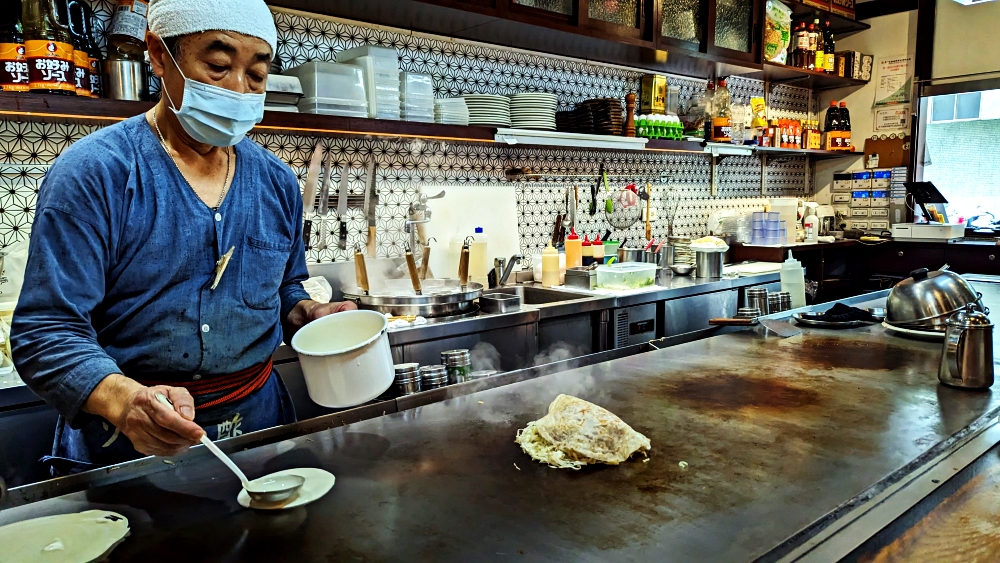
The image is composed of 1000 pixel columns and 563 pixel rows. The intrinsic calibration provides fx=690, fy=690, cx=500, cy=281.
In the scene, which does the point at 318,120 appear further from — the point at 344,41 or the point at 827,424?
the point at 827,424

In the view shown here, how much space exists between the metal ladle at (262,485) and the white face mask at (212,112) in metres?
0.63

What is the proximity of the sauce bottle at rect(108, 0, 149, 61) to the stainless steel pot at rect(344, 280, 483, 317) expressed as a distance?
1.26 m

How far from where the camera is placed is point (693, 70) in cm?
498

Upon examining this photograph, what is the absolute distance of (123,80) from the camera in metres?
2.48

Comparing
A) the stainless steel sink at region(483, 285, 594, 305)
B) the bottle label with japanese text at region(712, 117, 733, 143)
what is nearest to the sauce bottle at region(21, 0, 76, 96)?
the stainless steel sink at region(483, 285, 594, 305)

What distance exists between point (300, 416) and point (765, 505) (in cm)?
190

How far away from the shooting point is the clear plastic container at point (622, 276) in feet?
12.6

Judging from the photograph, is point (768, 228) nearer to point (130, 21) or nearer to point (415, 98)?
point (415, 98)

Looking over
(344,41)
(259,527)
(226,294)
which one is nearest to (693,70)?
(344,41)

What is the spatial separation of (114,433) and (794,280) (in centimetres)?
322

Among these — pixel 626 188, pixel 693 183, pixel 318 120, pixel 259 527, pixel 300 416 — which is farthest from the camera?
pixel 693 183

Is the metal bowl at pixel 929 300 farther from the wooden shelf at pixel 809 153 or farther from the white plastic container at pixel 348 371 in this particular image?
the wooden shelf at pixel 809 153

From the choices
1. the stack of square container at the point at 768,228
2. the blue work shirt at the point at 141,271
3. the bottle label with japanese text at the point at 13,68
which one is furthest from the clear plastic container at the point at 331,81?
the stack of square container at the point at 768,228

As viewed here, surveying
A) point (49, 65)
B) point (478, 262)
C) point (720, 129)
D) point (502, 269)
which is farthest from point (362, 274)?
point (720, 129)
